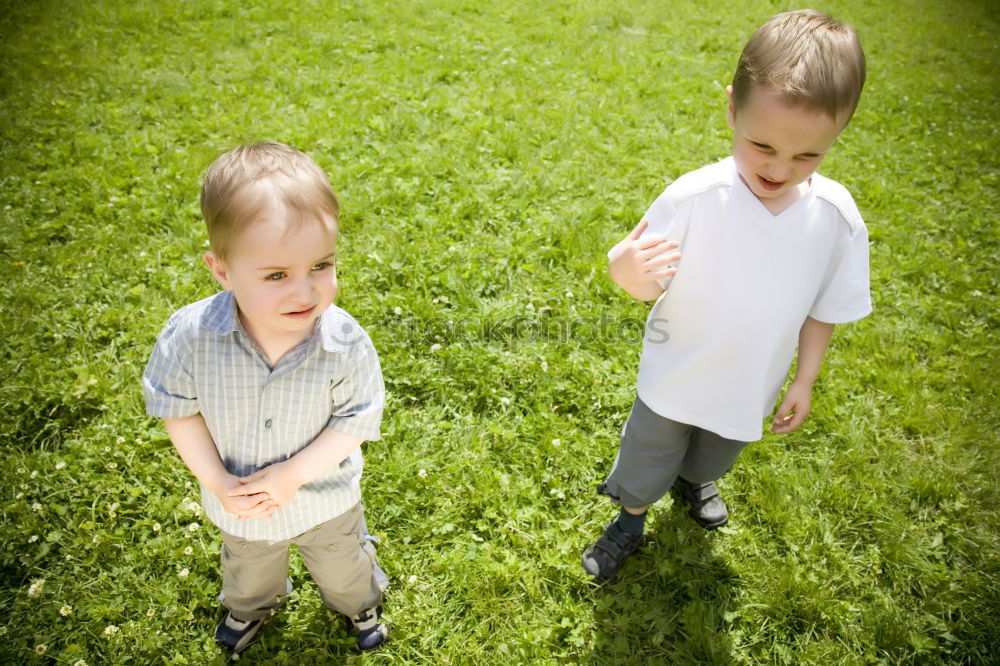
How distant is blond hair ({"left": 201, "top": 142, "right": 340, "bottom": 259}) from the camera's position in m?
1.52

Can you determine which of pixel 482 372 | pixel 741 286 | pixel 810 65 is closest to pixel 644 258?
pixel 741 286

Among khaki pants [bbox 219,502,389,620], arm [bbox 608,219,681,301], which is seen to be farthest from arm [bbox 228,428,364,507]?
arm [bbox 608,219,681,301]

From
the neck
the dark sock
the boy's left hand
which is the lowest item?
the dark sock

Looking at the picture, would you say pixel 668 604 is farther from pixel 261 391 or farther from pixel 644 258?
pixel 261 391

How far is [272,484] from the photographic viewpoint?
5.75 feet

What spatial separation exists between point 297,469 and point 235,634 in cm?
99

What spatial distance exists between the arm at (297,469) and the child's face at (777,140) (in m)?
1.39

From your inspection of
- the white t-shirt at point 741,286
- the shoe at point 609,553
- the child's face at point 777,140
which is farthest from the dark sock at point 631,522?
the child's face at point 777,140

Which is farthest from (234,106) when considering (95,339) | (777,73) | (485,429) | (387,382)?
(777,73)

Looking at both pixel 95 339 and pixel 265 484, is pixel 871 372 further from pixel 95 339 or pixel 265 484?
pixel 95 339

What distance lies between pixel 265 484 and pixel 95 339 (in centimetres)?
233

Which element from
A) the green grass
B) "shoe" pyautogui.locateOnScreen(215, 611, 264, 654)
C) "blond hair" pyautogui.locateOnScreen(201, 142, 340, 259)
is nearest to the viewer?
"blond hair" pyautogui.locateOnScreen(201, 142, 340, 259)

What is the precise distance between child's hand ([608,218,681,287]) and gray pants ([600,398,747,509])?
0.64m

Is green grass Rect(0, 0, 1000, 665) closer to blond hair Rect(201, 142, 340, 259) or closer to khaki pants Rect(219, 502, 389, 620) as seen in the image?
khaki pants Rect(219, 502, 389, 620)
